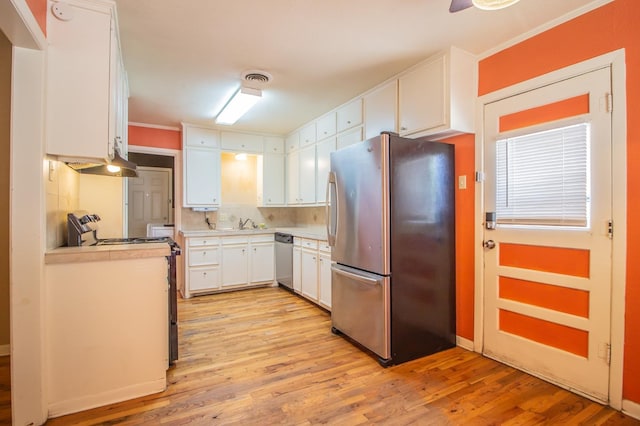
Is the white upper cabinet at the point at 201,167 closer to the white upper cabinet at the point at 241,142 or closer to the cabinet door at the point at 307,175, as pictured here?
the white upper cabinet at the point at 241,142

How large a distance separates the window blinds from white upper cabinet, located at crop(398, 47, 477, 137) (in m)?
0.40

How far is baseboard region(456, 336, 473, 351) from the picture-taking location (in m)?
2.69

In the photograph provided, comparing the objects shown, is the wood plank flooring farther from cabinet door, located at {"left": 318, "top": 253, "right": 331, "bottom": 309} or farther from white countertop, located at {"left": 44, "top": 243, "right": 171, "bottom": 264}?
white countertop, located at {"left": 44, "top": 243, "right": 171, "bottom": 264}

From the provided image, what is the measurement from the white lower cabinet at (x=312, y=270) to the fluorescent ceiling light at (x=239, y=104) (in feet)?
5.68

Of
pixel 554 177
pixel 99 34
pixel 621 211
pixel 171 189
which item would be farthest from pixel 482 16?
pixel 171 189

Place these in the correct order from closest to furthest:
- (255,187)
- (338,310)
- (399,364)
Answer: (399,364), (338,310), (255,187)

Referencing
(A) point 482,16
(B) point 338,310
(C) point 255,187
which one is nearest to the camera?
(A) point 482,16

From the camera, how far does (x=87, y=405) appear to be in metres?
1.91

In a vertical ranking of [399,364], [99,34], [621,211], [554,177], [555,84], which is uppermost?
[99,34]

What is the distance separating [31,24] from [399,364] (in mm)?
3069

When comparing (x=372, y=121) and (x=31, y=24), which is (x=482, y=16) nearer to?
(x=372, y=121)

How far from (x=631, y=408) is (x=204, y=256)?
14.1 feet

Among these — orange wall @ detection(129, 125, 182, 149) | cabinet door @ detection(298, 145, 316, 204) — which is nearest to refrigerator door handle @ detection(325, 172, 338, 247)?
cabinet door @ detection(298, 145, 316, 204)

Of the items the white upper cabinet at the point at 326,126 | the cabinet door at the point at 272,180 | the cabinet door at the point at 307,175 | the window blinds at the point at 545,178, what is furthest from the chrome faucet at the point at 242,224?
the window blinds at the point at 545,178
